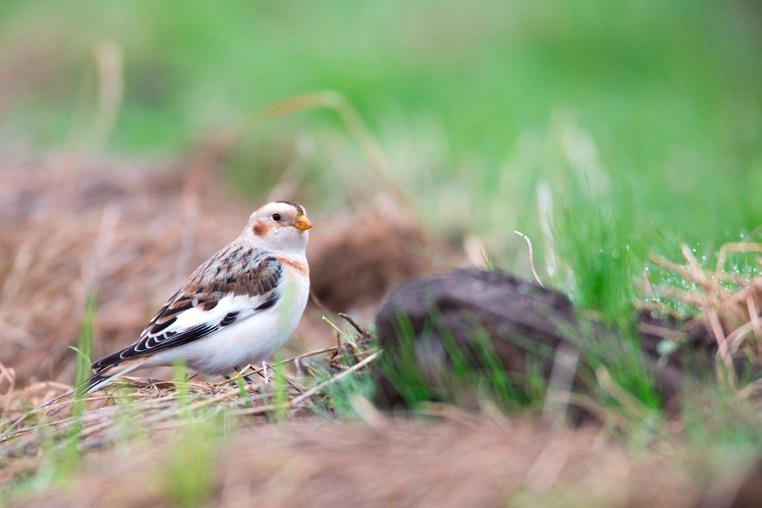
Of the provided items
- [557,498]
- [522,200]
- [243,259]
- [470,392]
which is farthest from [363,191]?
[557,498]

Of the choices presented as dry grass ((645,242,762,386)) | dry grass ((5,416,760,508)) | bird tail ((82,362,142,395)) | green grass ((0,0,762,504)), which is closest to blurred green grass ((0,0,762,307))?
green grass ((0,0,762,504))

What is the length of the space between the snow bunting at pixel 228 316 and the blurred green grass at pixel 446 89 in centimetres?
275

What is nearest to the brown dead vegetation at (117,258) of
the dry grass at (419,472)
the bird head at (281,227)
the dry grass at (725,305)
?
the bird head at (281,227)

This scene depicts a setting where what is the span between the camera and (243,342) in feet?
18.4

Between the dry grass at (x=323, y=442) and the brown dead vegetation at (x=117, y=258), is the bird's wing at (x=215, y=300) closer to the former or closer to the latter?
the dry grass at (x=323, y=442)

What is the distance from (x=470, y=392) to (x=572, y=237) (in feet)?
3.81

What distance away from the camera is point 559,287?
5.28 meters

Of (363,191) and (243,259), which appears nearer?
(243,259)

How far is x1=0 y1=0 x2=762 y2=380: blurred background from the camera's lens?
846cm

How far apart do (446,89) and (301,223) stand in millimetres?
10096

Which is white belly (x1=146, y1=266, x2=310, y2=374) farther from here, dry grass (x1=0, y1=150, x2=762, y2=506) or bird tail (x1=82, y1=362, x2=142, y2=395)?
dry grass (x1=0, y1=150, x2=762, y2=506)

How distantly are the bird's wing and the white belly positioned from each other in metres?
0.04

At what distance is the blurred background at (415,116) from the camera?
846 centimetres

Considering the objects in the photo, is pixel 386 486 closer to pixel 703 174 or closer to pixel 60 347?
pixel 60 347
